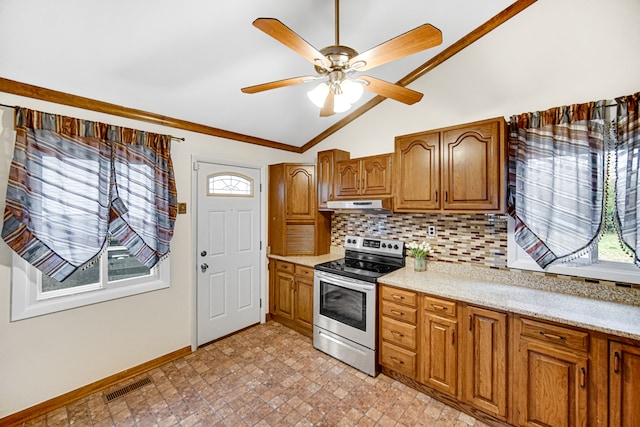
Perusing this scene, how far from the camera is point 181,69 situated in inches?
83.6

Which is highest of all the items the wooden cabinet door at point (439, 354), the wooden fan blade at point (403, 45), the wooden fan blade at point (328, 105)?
the wooden fan blade at point (403, 45)

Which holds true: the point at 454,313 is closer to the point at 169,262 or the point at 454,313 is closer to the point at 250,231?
the point at 250,231

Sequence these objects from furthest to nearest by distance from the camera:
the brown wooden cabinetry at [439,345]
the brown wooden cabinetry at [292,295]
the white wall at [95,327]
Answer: the brown wooden cabinetry at [292,295], the brown wooden cabinetry at [439,345], the white wall at [95,327]

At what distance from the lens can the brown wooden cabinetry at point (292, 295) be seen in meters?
3.15

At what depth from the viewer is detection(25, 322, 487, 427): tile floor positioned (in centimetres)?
197

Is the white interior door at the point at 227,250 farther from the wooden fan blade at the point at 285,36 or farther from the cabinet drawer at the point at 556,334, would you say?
the cabinet drawer at the point at 556,334

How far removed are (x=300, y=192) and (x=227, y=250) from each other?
1.12 meters

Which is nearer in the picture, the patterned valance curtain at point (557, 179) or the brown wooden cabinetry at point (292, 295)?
the patterned valance curtain at point (557, 179)

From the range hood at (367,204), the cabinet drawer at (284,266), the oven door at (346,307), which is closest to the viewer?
the oven door at (346,307)

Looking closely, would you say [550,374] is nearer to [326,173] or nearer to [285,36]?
[285,36]

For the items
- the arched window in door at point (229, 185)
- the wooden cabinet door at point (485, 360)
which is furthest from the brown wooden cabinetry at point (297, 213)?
the wooden cabinet door at point (485, 360)

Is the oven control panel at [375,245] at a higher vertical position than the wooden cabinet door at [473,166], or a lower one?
lower

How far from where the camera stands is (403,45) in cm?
126

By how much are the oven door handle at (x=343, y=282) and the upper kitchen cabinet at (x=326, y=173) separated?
0.84m
